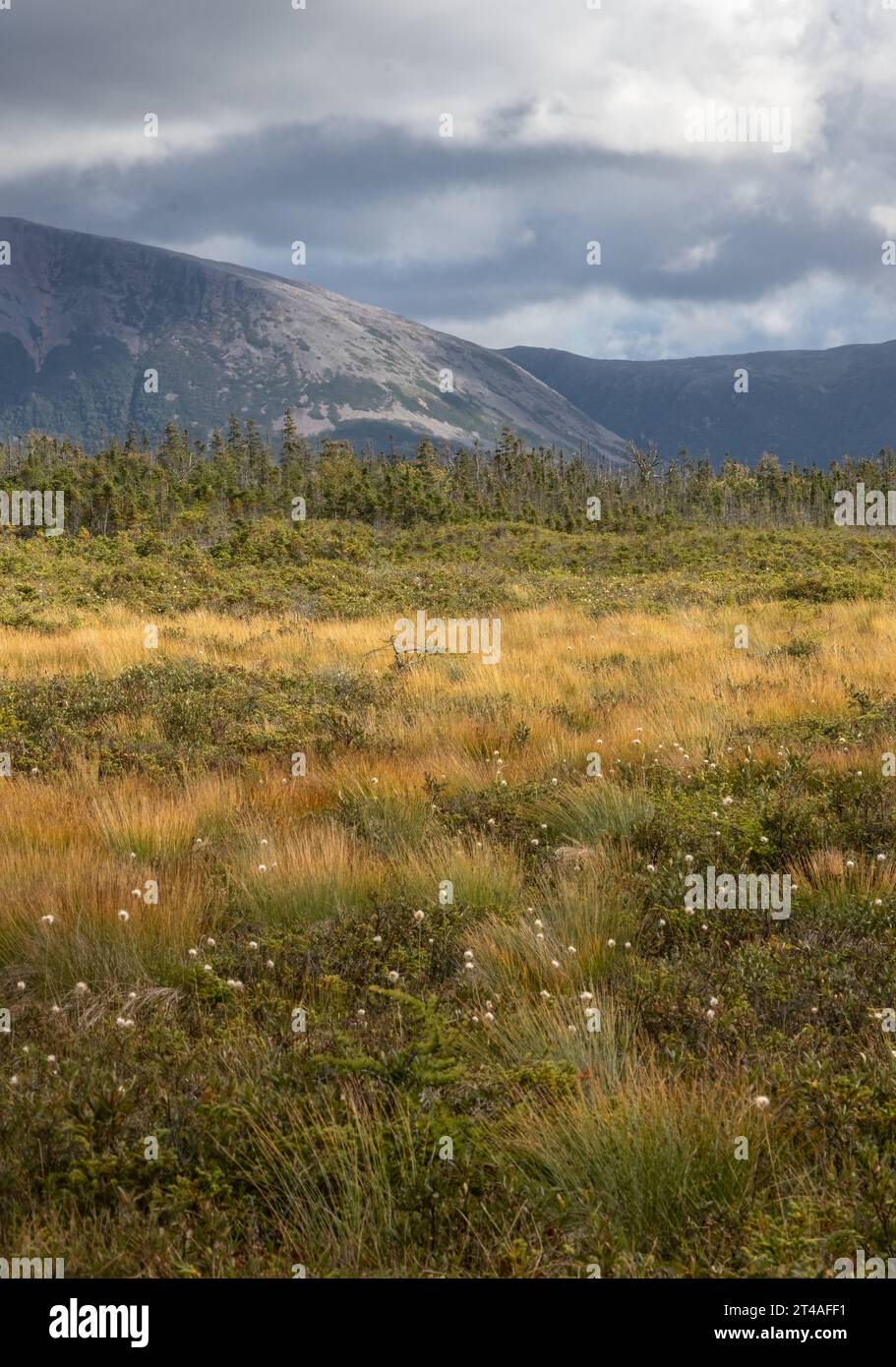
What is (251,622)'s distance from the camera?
19062 mm

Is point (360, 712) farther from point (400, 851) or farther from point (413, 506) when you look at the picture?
point (413, 506)

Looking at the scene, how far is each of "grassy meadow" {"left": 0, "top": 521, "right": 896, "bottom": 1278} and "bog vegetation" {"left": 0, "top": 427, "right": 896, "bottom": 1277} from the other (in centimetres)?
2

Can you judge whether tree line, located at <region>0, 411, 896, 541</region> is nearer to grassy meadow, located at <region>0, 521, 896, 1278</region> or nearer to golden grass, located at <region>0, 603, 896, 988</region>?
golden grass, located at <region>0, 603, 896, 988</region>

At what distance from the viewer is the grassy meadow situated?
2.76 m

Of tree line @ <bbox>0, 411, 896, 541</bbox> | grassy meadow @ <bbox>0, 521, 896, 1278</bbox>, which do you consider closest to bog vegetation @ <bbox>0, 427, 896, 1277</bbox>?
grassy meadow @ <bbox>0, 521, 896, 1278</bbox>

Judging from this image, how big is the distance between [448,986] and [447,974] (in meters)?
0.16

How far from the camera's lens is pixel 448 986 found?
13.8ft

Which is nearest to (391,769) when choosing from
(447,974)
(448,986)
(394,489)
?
(447,974)

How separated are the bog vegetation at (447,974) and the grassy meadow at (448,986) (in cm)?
2

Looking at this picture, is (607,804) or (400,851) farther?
(607,804)

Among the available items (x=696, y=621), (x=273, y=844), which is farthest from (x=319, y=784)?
(x=696, y=621)
